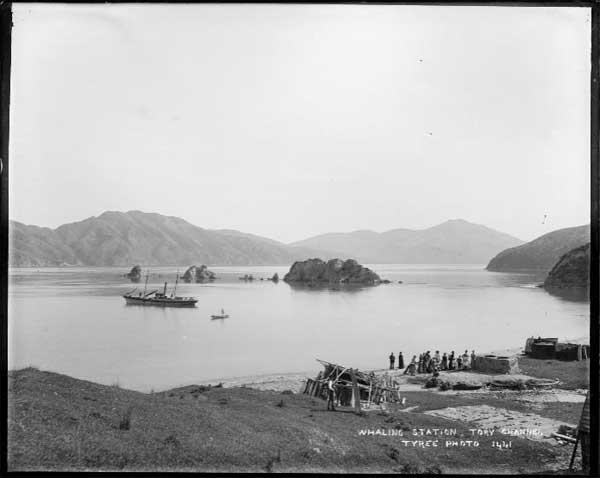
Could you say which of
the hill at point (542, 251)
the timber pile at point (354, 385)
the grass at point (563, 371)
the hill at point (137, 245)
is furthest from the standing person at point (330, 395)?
the hill at point (542, 251)

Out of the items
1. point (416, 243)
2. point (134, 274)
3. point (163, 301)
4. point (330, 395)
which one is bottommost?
point (330, 395)

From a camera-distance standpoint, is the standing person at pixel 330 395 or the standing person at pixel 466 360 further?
the standing person at pixel 466 360

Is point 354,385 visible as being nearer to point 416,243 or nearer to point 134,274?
point 416,243

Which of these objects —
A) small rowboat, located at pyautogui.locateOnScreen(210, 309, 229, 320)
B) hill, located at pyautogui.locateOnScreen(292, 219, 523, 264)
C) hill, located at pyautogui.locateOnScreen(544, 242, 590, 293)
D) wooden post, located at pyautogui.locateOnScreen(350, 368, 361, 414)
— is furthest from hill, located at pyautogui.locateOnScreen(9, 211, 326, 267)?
hill, located at pyautogui.locateOnScreen(544, 242, 590, 293)

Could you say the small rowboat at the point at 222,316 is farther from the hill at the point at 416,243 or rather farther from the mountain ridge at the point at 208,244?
the hill at the point at 416,243

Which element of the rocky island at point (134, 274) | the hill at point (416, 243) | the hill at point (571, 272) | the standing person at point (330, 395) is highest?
the hill at point (416, 243)

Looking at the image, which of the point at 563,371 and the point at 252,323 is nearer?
the point at 563,371

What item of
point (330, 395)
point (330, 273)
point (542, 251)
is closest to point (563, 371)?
point (542, 251)
